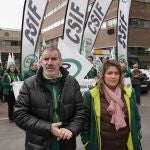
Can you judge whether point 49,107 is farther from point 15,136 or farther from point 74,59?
point 15,136

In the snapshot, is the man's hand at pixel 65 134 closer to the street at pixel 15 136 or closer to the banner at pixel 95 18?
the street at pixel 15 136

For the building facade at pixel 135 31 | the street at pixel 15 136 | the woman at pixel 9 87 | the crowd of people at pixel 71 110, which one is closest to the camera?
the crowd of people at pixel 71 110

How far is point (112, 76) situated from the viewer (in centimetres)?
385

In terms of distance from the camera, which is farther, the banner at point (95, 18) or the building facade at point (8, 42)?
the building facade at point (8, 42)

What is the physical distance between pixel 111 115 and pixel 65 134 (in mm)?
704

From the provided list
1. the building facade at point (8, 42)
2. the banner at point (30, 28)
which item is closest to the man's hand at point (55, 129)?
the banner at point (30, 28)

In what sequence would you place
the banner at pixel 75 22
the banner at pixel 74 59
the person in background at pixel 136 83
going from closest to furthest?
the banner at pixel 74 59
the banner at pixel 75 22
the person in background at pixel 136 83

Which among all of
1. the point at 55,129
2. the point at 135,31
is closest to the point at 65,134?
the point at 55,129

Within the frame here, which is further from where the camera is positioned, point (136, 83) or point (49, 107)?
point (136, 83)

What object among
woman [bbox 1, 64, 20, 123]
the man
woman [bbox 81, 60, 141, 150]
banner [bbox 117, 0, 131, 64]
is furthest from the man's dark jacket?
banner [bbox 117, 0, 131, 64]

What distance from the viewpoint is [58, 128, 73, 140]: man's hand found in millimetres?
3221

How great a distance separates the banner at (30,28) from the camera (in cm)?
1263

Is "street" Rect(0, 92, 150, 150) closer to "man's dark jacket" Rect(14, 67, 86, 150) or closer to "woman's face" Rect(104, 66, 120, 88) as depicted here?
"woman's face" Rect(104, 66, 120, 88)

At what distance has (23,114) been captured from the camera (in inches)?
131
